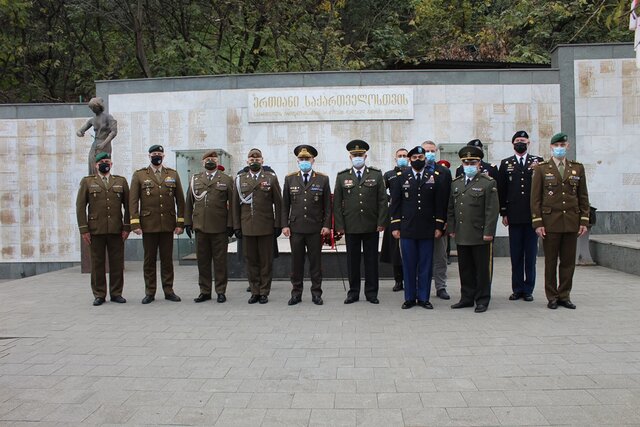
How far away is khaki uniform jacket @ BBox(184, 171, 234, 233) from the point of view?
7492mm

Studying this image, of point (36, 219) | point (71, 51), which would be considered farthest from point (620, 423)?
point (71, 51)

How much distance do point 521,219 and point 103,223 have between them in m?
5.47

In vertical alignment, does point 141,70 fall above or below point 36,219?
above

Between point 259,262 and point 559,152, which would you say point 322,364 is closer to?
point 259,262

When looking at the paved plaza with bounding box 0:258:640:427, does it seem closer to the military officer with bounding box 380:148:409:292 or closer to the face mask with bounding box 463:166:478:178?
the military officer with bounding box 380:148:409:292

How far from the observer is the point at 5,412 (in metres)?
3.72

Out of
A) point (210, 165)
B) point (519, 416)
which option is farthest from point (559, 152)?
point (210, 165)

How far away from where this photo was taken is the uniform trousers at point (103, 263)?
761 cm

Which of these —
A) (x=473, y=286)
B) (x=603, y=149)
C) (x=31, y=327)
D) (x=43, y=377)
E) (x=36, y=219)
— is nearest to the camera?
(x=43, y=377)

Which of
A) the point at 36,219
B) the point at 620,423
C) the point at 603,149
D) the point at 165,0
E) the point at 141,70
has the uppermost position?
the point at 165,0

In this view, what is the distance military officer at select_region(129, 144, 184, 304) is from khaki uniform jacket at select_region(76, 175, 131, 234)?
0.98 ft

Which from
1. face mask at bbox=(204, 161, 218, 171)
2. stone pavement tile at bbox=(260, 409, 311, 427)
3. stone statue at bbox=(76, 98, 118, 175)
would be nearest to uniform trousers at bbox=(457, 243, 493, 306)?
face mask at bbox=(204, 161, 218, 171)

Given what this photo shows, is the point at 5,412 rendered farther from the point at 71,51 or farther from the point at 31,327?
the point at 71,51

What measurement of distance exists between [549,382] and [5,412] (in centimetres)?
374
